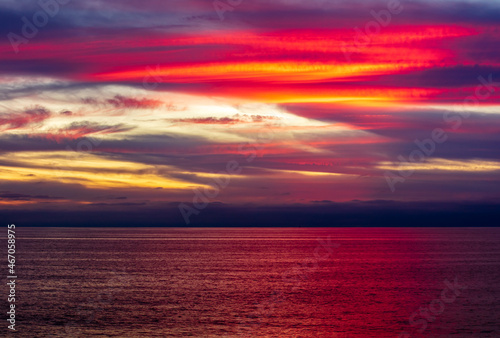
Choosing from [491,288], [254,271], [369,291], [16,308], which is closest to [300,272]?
[254,271]

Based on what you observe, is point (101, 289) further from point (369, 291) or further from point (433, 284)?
point (433, 284)

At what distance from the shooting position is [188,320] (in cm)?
6675

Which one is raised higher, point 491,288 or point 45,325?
point 491,288

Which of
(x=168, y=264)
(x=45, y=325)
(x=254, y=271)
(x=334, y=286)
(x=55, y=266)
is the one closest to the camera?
(x=45, y=325)

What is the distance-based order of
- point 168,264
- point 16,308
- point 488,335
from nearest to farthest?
1. point 488,335
2. point 16,308
3. point 168,264

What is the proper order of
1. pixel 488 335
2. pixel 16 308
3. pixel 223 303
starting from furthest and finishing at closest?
pixel 223 303 → pixel 16 308 → pixel 488 335

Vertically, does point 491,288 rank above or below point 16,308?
above

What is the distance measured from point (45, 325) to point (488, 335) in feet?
151

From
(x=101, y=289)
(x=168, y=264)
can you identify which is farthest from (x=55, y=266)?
(x=101, y=289)

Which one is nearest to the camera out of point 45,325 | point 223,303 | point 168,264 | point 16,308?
point 45,325

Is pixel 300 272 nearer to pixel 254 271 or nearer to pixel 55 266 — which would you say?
pixel 254 271

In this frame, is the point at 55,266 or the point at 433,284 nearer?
the point at 433,284

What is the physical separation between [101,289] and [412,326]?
50376 millimetres

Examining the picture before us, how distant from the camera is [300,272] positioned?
124 metres
